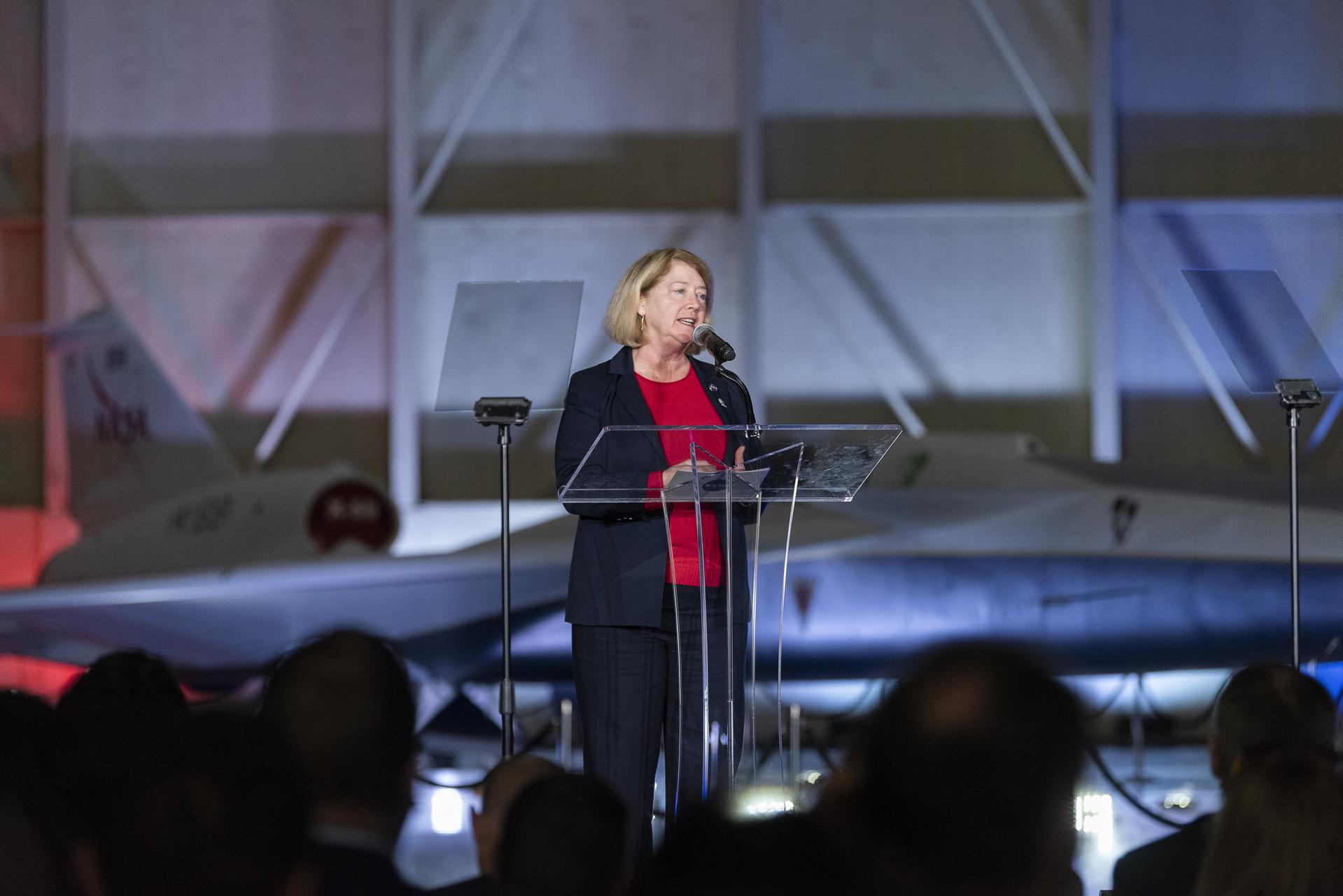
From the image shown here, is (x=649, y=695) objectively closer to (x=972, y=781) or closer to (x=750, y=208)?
(x=972, y=781)

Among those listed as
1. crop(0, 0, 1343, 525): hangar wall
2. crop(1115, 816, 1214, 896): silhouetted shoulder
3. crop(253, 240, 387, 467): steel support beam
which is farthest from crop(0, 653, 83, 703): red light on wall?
crop(1115, 816, 1214, 896): silhouetted shoulder

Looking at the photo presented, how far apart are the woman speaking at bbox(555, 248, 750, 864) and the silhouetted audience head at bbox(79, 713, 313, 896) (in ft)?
4.48

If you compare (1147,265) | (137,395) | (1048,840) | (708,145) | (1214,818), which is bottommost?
(1214,818)

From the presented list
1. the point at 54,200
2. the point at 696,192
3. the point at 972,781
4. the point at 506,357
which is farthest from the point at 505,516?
the point at 54,200

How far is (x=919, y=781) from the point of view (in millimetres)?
868

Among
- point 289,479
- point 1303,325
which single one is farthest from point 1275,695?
point 289,479

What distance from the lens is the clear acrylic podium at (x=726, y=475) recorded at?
7.96 feet

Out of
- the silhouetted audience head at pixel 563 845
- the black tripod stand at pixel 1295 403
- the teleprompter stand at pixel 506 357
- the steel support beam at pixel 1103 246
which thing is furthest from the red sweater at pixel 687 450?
the steel support beam at pixel 1103 246

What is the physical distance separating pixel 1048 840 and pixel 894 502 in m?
5.44

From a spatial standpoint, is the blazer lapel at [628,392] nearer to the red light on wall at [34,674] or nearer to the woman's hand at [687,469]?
the woman's hand at [687,469]

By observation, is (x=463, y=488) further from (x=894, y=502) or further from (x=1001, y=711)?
(x=1001, y=711)

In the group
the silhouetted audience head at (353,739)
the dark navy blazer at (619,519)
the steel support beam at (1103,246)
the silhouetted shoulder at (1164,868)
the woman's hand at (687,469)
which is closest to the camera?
the silhouetted audience head at (353,739)

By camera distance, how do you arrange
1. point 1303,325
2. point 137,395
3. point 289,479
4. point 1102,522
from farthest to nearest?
1. point 137,395
2. point 289,479
3. point 1102,522
4. point 1303,325

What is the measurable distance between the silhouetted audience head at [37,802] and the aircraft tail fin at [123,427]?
6.20 m
